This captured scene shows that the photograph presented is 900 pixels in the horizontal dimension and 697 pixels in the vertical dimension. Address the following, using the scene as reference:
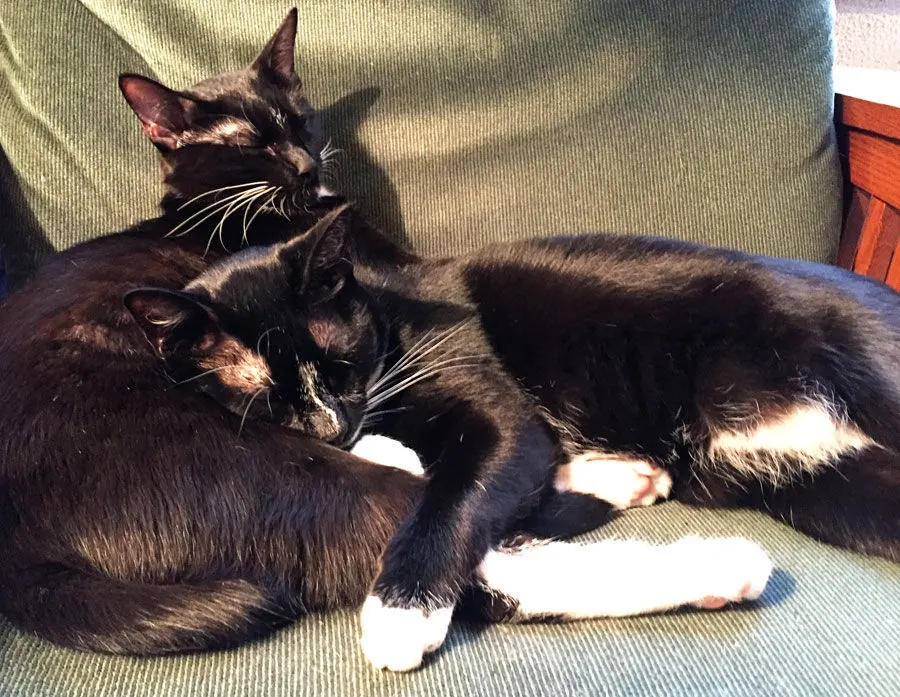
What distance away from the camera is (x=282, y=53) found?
1.45 metres

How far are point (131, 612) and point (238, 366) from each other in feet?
1.22

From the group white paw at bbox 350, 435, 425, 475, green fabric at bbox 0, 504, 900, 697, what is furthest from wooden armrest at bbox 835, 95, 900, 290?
white paw at bbox 350, 435, 425, 475

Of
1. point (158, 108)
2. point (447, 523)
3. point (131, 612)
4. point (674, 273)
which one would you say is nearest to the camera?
point (131, 612)

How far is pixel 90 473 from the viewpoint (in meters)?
0.90

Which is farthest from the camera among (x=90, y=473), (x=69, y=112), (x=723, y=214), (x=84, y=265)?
(x=723, y=214)

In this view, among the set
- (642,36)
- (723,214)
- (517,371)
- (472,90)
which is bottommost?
(517,371)

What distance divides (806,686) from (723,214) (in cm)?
99

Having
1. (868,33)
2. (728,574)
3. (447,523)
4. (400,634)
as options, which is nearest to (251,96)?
(447,523)

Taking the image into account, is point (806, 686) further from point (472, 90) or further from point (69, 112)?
point (69, 112)

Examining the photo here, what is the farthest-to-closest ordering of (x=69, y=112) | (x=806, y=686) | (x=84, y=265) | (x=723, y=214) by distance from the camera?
1. (x=723, y=214)
2. (x=69, y=112)
3. (x=84, y=265)
4. (x=806, y=686)

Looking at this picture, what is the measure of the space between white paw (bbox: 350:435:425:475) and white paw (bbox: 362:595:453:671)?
0.23m

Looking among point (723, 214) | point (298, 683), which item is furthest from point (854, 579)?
point (723, 214)

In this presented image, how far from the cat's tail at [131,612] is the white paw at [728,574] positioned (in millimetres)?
520

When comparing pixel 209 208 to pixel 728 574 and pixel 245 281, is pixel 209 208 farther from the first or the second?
pixel 728 574
